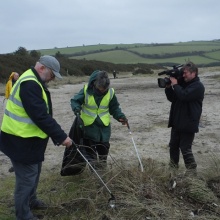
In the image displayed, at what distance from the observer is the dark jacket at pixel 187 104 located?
17.4 ft

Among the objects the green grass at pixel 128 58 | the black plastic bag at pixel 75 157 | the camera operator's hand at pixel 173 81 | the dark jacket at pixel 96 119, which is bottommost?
the green grass at pixel 128 58

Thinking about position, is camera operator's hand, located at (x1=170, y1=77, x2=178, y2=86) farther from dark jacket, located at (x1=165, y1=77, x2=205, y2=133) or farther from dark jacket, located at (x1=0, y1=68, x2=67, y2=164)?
dark jacket, located at (x1=0, y1=68, x2=67, y2=164)

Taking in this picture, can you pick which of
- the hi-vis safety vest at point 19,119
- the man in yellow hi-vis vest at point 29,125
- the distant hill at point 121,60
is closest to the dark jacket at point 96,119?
the man in yellow hi-vis vest at point 29,125

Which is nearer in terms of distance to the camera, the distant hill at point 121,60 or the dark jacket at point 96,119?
the dark jacket at point 96,119

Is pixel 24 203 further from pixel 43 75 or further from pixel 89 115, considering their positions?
pixel 89 115

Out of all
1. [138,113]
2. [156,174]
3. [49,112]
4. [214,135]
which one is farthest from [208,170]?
[138,113]

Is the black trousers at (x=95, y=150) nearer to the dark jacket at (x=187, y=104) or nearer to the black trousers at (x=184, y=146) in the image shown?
the black trousers at (x=184, y=146)

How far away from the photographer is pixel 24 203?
4.05m

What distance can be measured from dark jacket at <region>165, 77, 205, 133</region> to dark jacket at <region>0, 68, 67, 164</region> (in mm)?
2169

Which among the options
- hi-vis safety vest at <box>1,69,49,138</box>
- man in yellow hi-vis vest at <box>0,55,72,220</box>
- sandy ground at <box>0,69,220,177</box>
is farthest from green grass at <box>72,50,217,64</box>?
hi-vis safety vest at <box>1,69,49,138</box>

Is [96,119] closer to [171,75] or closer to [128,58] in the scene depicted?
[171,75]

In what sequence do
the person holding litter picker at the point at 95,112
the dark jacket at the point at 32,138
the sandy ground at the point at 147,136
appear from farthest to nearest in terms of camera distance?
the sandy ground at the point at 147,136 < the person holding litter picker at the point at 95,112 < the dark jacket at the point at 32,138

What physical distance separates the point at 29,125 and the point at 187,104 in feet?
8.68

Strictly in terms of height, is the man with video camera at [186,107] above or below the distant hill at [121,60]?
above
